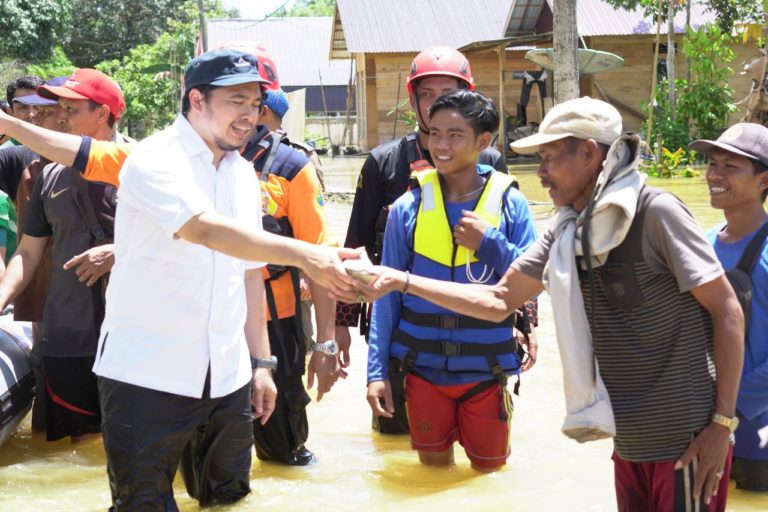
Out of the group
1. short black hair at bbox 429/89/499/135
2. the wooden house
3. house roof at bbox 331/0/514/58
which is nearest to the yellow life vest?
short black hair at bbox 429/89/499/135

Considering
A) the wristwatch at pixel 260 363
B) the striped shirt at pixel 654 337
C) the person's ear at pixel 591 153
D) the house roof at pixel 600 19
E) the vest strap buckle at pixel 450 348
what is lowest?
the vest strap buckle at pixel 450 348

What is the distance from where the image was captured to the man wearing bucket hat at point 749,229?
15.1 ft

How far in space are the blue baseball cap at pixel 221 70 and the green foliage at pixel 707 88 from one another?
860 inches

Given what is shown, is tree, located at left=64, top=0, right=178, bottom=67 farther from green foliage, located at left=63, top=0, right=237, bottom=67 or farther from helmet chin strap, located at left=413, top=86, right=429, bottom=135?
helmet chin strap, located at left=413, top=86, right=429, bottom=135

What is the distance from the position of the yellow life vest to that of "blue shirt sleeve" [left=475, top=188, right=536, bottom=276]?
72mm

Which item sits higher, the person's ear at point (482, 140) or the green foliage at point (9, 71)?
the person's ear at point (482, 140)

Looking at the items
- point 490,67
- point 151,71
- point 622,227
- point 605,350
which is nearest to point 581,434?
point 605,350

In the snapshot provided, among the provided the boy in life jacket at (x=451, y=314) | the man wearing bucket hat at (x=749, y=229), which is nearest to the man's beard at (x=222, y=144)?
the boy in life jacket at (x=451, y=314)

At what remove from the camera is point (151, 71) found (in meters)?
41.2

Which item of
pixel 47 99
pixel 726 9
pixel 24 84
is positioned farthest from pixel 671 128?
pixel 47 99

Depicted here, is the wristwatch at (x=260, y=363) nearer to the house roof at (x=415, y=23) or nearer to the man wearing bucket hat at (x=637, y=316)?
the man wearing bucket hat at (x=637, y=316)

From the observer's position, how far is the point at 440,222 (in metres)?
4.86

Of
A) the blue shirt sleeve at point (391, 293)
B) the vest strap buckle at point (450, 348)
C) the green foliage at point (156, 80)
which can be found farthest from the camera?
the green foliage at point (156, 80)

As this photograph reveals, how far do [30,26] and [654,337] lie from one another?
39.5 m
